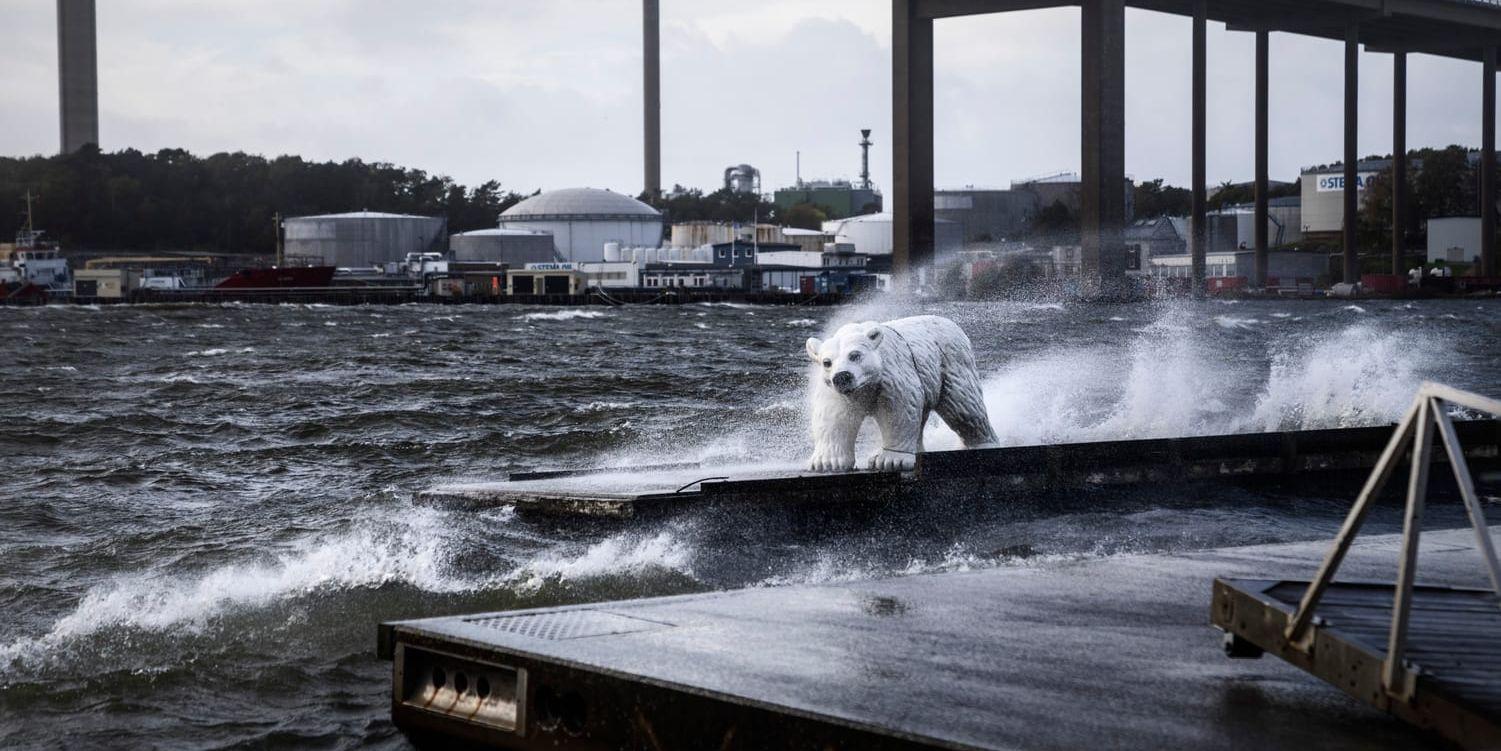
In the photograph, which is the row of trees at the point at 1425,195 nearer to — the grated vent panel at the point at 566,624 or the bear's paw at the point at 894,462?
the bear's paw at the point at 894,462

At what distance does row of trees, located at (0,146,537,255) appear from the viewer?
5910 inches

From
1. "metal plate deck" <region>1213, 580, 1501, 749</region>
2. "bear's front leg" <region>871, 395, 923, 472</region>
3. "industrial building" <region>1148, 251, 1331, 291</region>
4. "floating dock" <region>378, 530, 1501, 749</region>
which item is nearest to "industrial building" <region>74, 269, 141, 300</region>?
"industrial building" <region>1148, 251, 1331, 291</region>

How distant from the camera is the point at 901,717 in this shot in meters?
5.35

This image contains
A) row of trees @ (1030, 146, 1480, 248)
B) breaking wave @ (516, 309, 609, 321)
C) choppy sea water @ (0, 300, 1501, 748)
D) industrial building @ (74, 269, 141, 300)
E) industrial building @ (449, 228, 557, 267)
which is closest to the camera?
choppy sea water @ (0, 300, 1501, 748)

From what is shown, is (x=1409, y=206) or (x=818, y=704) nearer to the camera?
(x=818, y=704)

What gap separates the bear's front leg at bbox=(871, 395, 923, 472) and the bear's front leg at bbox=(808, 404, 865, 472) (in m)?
0.19

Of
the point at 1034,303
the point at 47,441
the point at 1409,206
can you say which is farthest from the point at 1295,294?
the point at 47,441

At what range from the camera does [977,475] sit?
1309 cm

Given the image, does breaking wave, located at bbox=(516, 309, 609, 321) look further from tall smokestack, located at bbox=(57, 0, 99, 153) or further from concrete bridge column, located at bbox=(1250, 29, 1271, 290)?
tall smokestack, located at bbox=(57, 0, 99, 153)

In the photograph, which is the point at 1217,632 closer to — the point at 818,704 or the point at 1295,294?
the point at 818,704

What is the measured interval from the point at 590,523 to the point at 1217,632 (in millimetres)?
6043

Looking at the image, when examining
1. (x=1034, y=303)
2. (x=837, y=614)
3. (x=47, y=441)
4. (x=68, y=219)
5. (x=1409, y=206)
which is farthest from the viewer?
(x=68, y=219)

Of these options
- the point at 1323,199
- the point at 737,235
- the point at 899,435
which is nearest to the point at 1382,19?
the point at 1323,199

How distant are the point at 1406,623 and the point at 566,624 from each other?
340cm
